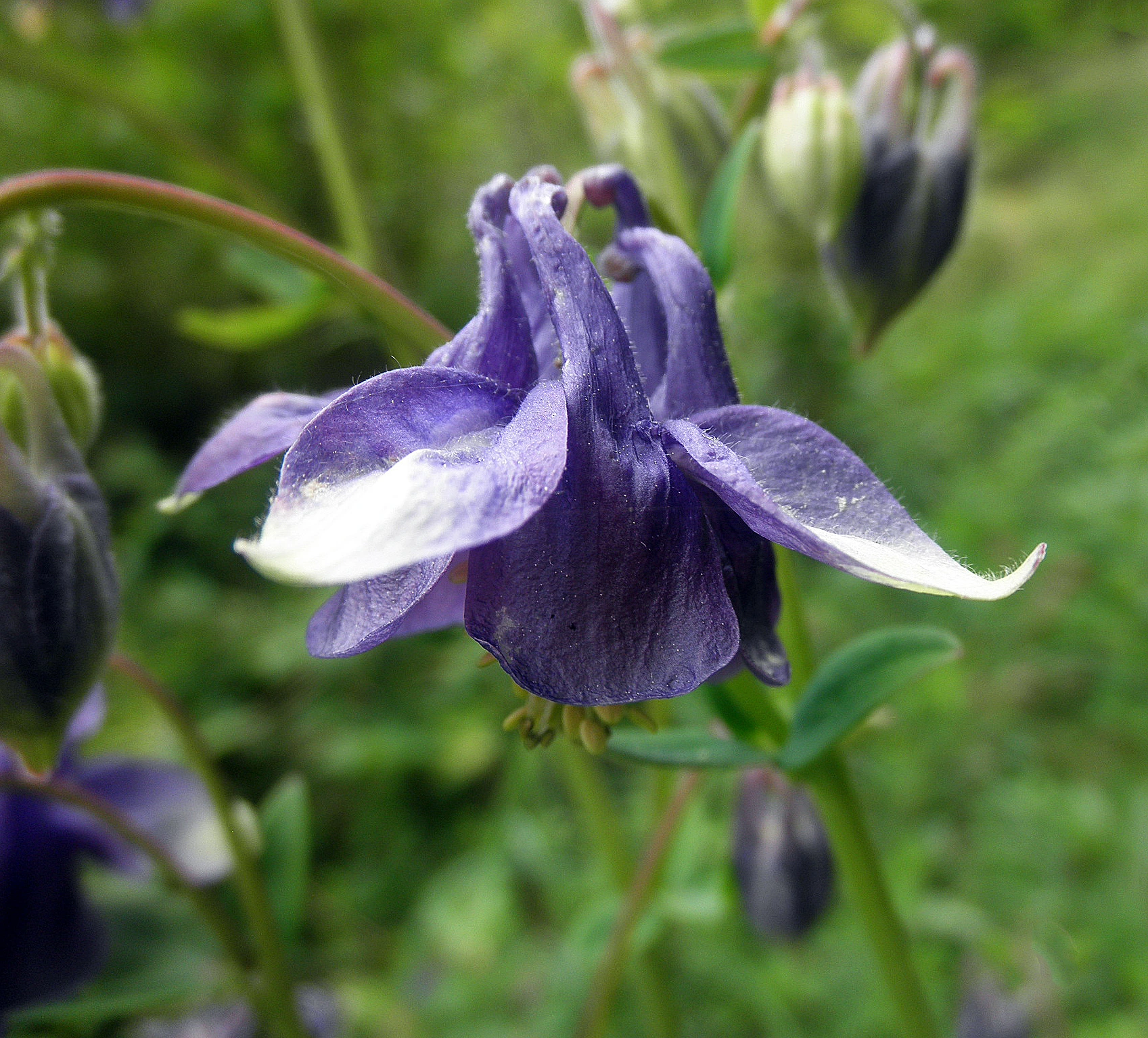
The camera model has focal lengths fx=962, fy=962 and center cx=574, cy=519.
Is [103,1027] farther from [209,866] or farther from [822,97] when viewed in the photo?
[822,97]

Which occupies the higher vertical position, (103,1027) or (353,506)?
(353,506)

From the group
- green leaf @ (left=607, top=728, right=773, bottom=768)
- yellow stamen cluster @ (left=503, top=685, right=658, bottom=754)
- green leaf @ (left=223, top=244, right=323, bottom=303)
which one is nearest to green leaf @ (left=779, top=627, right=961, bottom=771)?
green leaf @ (left=607, top=728, right=773, bottom=768)

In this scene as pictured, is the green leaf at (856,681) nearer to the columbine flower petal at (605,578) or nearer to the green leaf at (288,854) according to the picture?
the columbine flower petal at (605,578)

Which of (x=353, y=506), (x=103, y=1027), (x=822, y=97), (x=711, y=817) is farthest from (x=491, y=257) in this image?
(x=103, y=1027)

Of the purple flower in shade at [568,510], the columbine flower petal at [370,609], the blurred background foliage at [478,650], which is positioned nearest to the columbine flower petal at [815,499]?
the purple flower in shade at [568,510]

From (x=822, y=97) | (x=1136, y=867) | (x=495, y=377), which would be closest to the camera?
(x=495, y=377)

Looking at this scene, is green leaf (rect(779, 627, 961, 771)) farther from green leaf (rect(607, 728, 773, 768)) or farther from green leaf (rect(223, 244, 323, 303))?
green leaf (rect(223, 244, 323, 303))
